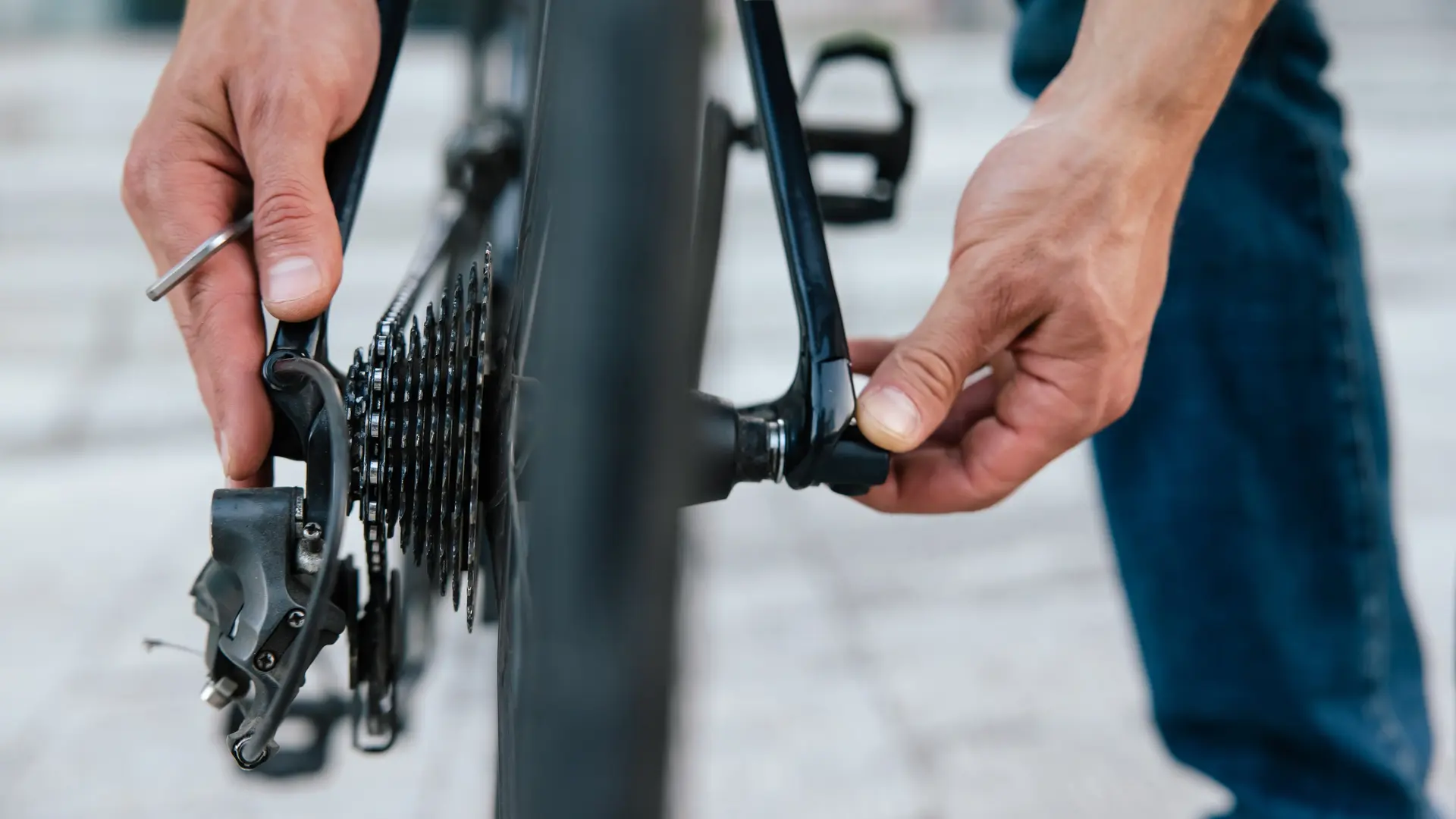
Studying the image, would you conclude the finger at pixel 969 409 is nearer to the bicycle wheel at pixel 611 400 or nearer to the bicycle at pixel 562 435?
the bicycle at pixel 562 435

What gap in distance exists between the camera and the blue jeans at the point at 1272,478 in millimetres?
725

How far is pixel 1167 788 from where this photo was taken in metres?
0.96

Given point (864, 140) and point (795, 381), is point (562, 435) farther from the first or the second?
point (864, 140)

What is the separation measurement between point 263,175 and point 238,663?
0.67 feet

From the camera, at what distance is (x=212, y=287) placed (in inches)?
19.2

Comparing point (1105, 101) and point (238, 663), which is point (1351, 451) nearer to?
point (1105, 101)

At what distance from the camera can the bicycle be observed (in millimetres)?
285

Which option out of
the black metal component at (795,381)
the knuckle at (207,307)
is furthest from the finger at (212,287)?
the black metal component at (795,381)

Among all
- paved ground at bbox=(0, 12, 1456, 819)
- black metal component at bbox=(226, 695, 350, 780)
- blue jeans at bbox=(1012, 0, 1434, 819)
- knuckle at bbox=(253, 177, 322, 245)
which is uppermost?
knuckle at bbox=(253, 177, 322, 245)

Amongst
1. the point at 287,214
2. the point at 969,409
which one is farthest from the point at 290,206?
the point at 969,409

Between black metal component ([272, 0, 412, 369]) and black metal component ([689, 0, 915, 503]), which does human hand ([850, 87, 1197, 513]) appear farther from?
black metal component ([272, 0, 412, 369])

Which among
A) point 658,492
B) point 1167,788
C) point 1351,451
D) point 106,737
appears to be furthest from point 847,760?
point 658,492

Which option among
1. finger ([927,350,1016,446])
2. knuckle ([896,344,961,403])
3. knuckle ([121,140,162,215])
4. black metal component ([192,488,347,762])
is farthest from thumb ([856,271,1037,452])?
knuckle ([121,140,162,215])

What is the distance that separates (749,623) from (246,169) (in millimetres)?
750
